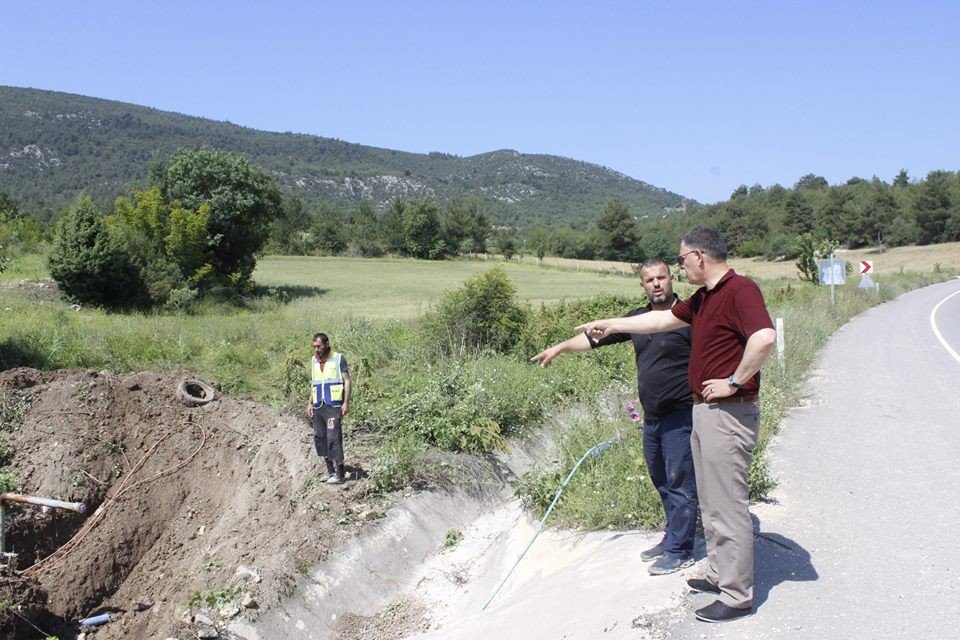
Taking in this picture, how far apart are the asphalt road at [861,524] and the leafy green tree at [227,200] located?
2836 cm

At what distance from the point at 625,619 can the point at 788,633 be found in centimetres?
91

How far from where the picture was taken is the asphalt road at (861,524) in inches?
167

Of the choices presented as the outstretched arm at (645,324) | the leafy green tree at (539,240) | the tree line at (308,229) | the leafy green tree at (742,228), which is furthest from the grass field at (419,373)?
the leafy green tree at (539,240)

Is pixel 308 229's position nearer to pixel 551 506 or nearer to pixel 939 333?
pixel 939 333

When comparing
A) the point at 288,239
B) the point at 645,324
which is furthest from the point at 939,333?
the point at 288,239

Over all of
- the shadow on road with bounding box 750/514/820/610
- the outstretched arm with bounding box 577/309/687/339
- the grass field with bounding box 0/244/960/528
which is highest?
the outstretched arm with bounding box 577/309/687/339

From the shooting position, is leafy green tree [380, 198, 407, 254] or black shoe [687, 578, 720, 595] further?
leafy green tree [380, 198, 407, 254]

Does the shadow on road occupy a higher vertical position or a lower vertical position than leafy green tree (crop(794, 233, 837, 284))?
lower

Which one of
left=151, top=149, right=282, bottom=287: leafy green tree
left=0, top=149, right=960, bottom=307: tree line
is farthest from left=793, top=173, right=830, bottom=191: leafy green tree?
left=151, top=149, right=282, bottom=287: leafy green tree

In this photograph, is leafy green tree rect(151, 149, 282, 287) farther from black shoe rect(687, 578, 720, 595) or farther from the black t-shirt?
black shoe rect(687, 578, 720, 595)

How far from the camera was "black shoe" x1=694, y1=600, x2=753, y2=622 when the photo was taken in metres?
4.28

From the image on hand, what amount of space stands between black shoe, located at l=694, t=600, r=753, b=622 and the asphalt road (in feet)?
0.14

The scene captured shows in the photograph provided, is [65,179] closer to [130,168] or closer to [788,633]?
[130,168]

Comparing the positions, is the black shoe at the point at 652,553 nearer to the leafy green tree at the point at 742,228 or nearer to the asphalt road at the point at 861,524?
the asphalt road at the point at 861,524
